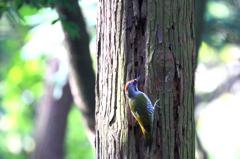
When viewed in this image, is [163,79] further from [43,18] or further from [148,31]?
[43,18]

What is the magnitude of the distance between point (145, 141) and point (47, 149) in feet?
26.4

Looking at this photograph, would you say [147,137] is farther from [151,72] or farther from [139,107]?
[151,72]

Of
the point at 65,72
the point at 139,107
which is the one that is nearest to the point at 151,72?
the point at 139,107

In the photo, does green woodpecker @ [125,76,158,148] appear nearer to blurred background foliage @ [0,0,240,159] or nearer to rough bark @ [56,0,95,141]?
blurred background foliage @ [0,0,240,159]

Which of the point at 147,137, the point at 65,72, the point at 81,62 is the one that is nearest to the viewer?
the point at 147,137

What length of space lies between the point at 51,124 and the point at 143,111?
7.34 meters

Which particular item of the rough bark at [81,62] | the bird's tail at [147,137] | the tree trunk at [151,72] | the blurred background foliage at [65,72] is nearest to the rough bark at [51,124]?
the blurred background foliage at [65,72]

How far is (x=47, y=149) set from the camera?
33.4ft

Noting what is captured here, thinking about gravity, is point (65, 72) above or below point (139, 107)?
above

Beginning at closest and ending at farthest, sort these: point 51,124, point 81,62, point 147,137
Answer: point 147,137 < point 81,62 < point 51,124

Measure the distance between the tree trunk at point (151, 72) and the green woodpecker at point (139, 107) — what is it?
48mm

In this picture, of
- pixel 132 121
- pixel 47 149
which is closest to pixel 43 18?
pixel 132 121

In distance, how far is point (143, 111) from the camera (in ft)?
9.26

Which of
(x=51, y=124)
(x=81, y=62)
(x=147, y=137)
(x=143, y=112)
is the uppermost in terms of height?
(x=81, y=62)
